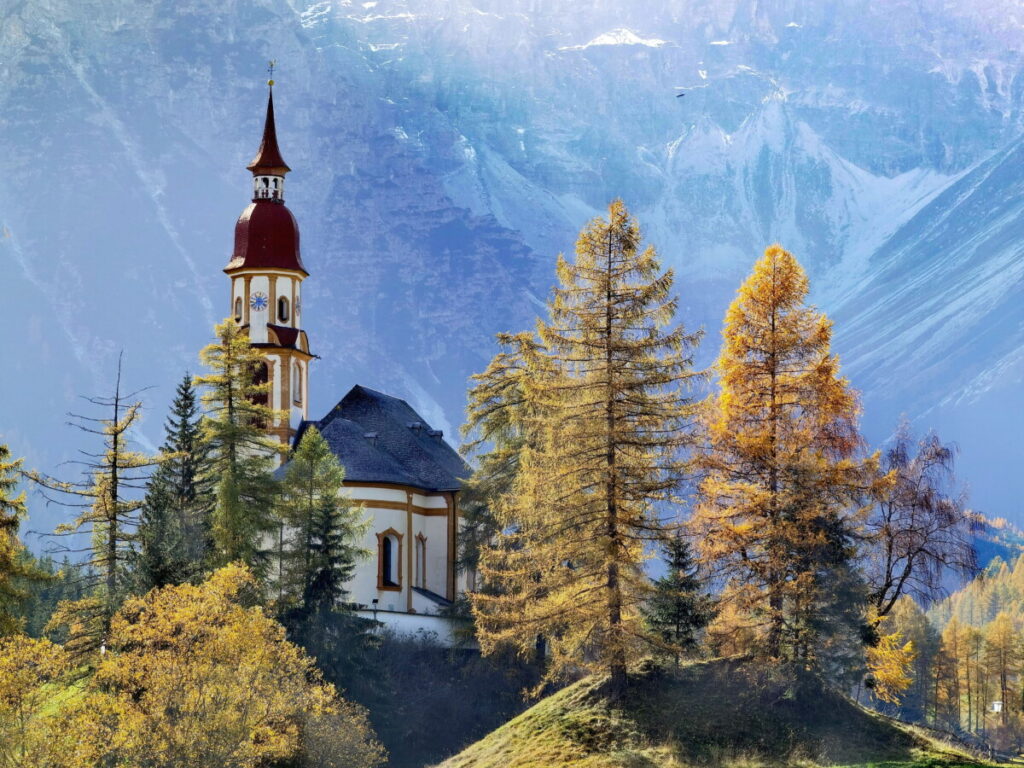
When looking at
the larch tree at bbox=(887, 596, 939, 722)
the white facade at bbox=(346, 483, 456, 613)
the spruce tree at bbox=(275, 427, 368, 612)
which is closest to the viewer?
Result: the spruce tree at bbox=(275, 427, 368, 612)

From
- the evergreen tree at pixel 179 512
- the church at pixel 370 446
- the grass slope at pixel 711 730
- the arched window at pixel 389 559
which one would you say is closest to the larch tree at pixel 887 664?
the grass slope at pixel 711 730

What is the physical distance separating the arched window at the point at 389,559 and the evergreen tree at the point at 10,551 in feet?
69.5

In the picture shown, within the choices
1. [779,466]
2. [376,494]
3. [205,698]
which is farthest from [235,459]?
[779,466]

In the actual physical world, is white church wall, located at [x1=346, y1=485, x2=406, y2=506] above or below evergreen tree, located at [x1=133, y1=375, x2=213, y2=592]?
above

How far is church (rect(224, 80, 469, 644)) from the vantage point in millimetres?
62000

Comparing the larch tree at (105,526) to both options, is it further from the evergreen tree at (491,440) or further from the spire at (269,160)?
the spire at (269,160)

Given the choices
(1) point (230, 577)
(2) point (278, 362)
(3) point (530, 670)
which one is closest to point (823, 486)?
(1) point (230, 577)

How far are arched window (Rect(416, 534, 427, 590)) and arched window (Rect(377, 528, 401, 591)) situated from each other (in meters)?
1.63

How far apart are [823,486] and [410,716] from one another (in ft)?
60.2

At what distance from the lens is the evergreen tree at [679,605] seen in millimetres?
40812

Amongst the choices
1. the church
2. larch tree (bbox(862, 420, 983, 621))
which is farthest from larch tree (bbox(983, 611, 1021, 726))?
larch tree (bbox(862, 420, 983, 621))

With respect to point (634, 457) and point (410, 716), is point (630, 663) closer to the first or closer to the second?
point (634, 457)

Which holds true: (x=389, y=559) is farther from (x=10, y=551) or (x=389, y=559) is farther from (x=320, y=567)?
(x=10, y=551)

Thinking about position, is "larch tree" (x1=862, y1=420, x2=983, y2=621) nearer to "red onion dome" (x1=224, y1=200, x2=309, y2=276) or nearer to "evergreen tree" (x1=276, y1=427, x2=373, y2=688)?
"evergreen tree" (x1=276, y1=427, x2=373, y2=688)
